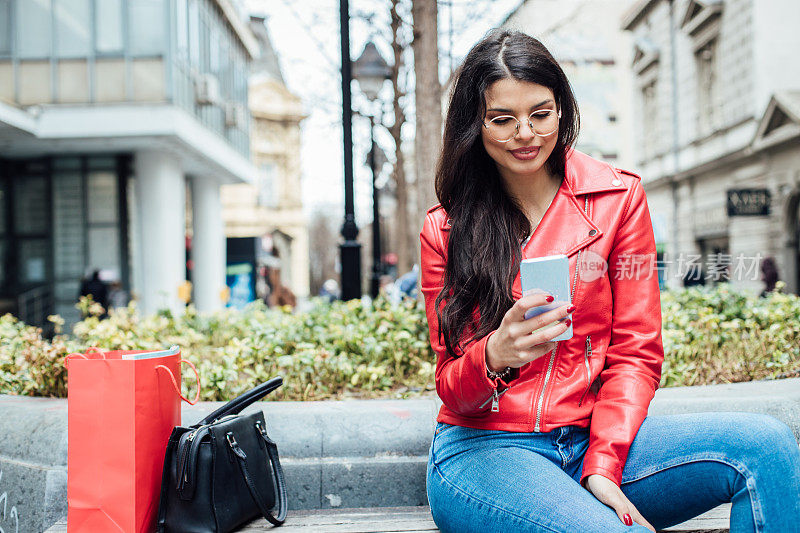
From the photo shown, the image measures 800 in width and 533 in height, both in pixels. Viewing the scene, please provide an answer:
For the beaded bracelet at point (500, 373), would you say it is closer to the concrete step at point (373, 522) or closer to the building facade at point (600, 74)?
the concrete step at point (373, 522)

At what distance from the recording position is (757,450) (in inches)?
68.9

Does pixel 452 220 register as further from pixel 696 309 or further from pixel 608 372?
Result: pixel 696 309

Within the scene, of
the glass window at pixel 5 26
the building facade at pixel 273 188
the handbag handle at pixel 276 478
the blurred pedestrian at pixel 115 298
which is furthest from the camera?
the building facade at pixel 273 188

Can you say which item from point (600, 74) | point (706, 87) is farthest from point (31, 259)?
point (600, 74)

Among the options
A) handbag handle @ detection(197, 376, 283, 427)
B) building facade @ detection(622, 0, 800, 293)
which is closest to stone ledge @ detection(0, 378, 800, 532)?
handbag handle @ detection(197, 376, 283, 427)

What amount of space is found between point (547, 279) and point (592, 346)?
1.62 ft

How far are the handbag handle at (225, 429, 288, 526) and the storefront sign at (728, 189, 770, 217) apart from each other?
680 inches

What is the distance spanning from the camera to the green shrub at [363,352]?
358cm

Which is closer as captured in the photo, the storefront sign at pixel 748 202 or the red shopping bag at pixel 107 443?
the red shopping bag at pixel 107 443

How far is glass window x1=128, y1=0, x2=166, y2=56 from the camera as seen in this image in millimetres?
14391

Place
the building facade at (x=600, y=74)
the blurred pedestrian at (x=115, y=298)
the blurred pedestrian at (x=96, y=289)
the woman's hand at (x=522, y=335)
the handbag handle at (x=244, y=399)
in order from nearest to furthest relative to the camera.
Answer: the woman's hand at (x=522, y=335)
the handbag handle at (x=244, y=399)
the blurred pedestrian at (x=96, y=289)
the blurred pedestrian at (x=115, y=298)
the building facade at (x=600, y=74)

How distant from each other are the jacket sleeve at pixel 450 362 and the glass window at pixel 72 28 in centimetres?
1443

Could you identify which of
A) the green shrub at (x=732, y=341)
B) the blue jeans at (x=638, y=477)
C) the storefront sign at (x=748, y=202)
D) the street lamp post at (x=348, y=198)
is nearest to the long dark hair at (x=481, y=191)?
the blue jeans at (x=638, y=477)

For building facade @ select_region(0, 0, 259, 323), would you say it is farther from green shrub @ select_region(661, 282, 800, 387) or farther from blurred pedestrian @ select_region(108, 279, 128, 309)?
green shrub @ select_region(661, 282, 800, 387)
